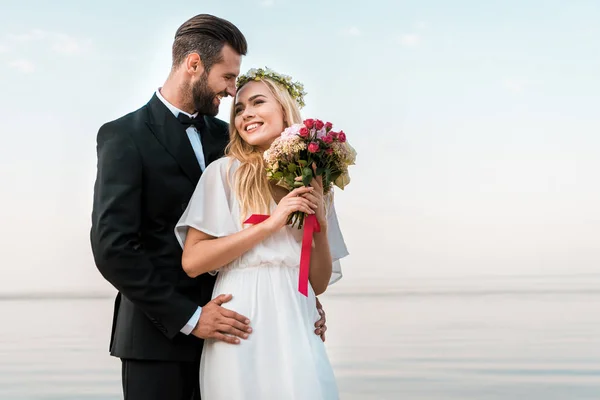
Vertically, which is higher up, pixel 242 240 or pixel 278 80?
pixel 278 80

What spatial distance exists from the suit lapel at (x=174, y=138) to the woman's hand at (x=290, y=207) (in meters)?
0.49

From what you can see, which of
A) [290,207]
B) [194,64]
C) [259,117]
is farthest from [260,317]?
[194,64]

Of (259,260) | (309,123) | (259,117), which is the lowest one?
(259,260)

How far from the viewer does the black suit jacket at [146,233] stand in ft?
11.4

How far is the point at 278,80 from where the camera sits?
3.72m

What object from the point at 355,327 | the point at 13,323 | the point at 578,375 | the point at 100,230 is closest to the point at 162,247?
the point at 100,230

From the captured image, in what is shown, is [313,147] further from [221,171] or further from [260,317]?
[260,317]

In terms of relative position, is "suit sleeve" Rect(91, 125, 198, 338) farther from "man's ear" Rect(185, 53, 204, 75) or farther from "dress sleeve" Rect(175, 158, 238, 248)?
"man's ear" Rect(185, 53, 204, 75)

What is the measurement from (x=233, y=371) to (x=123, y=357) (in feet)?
1.78

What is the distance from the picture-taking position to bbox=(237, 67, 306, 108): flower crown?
12.2ft

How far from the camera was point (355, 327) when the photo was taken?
12234 millimetres

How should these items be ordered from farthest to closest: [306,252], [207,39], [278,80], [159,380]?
[207,39], [278,80], [159,380], [306,252]

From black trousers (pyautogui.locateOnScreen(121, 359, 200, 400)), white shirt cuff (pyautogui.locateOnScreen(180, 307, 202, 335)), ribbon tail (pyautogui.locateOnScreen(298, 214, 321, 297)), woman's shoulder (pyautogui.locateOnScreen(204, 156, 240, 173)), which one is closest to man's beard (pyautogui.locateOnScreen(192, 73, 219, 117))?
woman's shoulder (pyautogui.locateOnScreen(204, 156, 240, 173))

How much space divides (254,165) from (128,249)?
0.59 m
